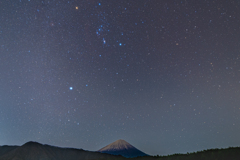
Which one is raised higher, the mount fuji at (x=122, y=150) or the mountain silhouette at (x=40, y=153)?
the mount fuji at (x=122, y=150)

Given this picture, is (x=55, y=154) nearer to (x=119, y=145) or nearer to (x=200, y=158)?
(x=200, y=158)

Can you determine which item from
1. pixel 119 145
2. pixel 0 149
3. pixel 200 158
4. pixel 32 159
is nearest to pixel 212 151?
pixel 200 158

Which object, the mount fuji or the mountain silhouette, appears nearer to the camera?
the mountain silhouette

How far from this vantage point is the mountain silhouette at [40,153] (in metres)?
79.9

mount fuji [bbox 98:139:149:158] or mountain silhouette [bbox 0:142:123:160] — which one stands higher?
mount fuji [bbox 98:139:149:158]

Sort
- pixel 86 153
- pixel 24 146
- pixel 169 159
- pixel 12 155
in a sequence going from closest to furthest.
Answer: pixel 169 159 → pixel 12 155 → pixel 24 146 → pixel 86 153

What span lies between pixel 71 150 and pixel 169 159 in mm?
78539

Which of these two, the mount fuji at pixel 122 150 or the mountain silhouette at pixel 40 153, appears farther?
the mount fuji at pixel 122 150

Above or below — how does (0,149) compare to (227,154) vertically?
above

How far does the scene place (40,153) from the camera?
8431cm

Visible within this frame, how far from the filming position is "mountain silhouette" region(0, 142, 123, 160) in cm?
7988

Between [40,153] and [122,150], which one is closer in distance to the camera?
[40,153]

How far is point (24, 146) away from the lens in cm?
8606

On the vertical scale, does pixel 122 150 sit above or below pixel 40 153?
above
